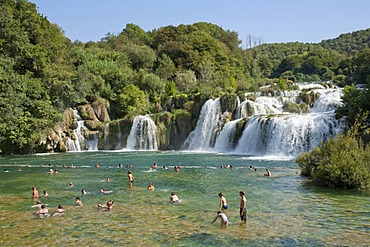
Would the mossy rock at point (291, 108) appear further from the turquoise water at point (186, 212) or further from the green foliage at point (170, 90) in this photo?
the turquoise water at point (186, 212)

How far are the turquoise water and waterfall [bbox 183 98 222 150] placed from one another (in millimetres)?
19914

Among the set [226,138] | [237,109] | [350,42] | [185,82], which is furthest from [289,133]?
[350,42]

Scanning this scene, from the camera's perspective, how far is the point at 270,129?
123 ft

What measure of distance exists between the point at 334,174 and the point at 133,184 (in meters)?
11.7

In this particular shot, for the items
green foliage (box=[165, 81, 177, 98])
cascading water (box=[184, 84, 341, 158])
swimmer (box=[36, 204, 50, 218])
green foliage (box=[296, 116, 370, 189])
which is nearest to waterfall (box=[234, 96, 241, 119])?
cascading water (box=[184, 84, 341, 158])

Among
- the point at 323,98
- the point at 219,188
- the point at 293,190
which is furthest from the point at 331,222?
the point at 323,98

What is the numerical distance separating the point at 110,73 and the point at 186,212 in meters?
47.7

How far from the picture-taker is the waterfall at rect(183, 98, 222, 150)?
47.7 meters

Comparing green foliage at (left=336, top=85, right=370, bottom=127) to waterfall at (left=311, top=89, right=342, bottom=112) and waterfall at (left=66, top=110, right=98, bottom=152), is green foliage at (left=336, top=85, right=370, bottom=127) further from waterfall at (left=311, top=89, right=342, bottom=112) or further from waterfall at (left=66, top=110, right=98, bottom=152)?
waterfall at (left=66, top=110, right=98, bottom=152)

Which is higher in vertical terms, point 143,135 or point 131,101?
point 131,101

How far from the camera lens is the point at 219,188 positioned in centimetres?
2158

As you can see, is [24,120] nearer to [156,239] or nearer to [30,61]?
[30,61]

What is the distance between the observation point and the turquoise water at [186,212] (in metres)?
12.7

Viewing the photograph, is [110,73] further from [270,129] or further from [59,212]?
[59,212]
